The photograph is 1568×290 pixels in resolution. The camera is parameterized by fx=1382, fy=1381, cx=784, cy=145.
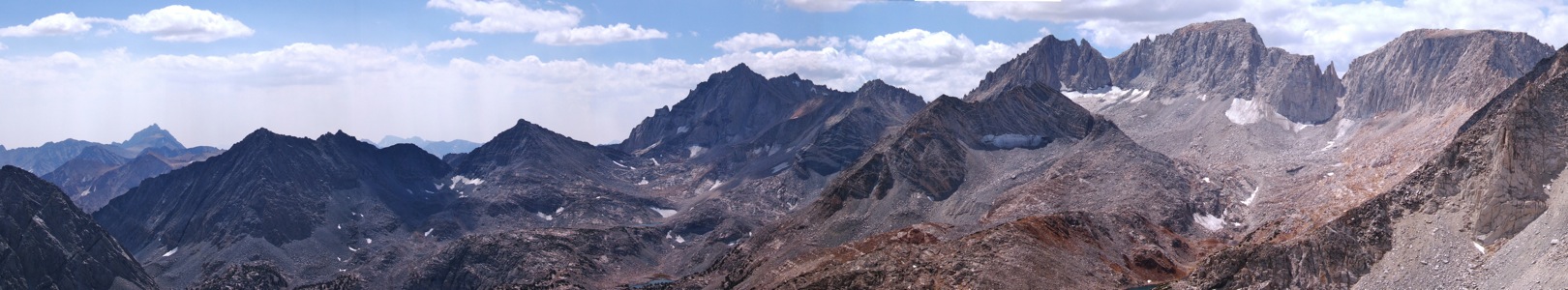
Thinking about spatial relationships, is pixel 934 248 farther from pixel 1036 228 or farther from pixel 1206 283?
pixel 1206 283

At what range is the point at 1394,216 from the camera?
111m

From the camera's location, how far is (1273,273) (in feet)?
367

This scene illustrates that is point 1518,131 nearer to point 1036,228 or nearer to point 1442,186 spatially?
point 1442,186

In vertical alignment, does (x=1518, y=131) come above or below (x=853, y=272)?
above

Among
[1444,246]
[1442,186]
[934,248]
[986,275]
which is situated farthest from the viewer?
[934,248]

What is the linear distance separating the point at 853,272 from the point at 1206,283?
34.2 meters

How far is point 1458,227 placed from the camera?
10506cm

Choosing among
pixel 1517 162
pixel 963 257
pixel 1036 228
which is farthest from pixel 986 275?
pixel 1517 162

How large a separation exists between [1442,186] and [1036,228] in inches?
1862

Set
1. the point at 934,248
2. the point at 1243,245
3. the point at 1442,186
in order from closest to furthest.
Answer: the point at 1442,186 → the point at 1243,245 → the point at 934,248

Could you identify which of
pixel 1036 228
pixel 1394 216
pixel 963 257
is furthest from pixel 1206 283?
pixel 1036 228

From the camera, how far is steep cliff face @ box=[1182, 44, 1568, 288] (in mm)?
99000

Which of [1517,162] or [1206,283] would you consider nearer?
[1517,162]

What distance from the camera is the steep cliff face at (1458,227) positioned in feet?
325
